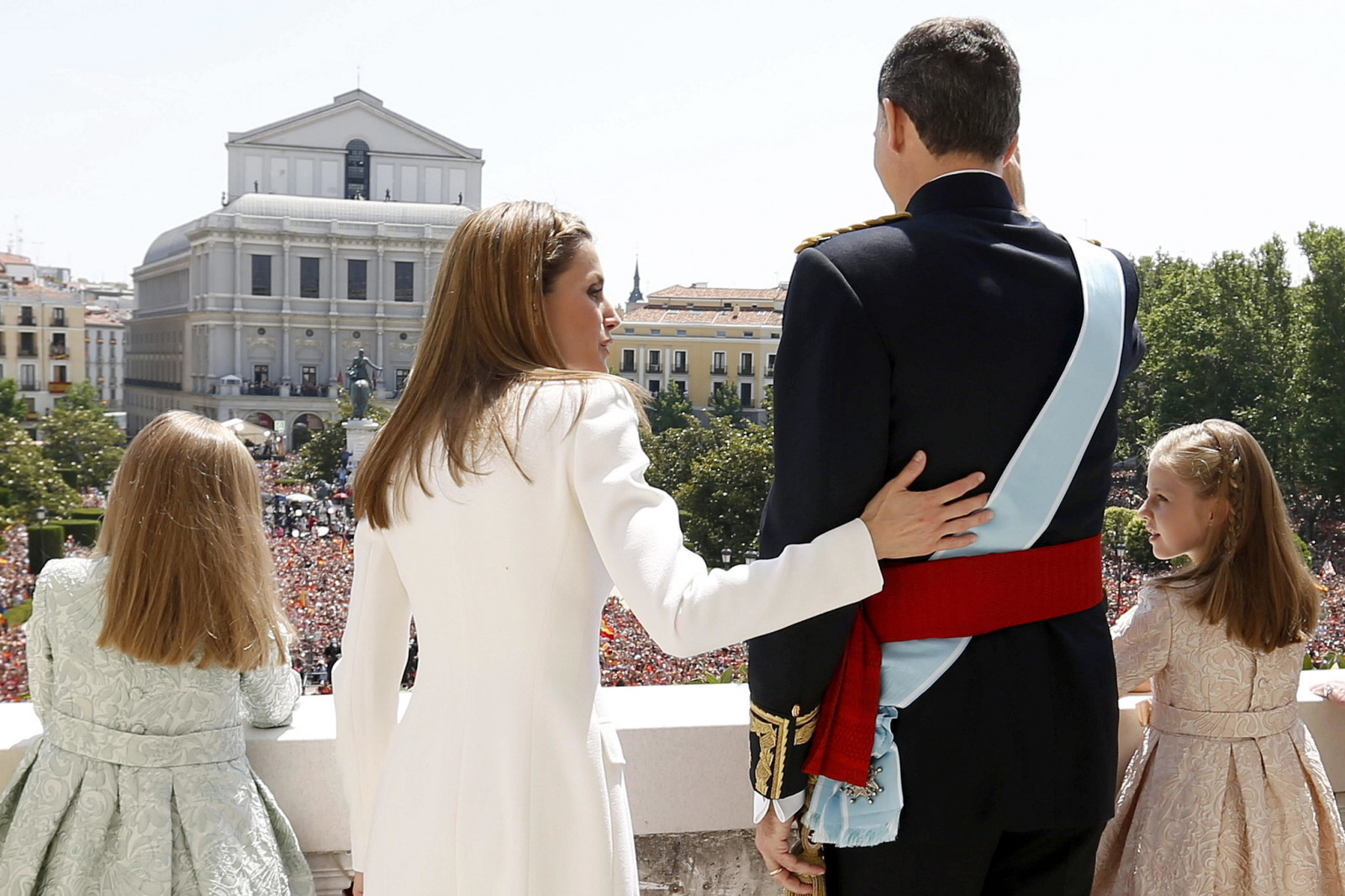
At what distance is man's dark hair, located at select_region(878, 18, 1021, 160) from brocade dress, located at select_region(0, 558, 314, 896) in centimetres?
86

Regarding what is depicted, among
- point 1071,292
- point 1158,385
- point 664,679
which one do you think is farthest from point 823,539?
point 1158,385

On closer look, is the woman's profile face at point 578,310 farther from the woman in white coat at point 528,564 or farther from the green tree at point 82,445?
the green tree at point 82,445

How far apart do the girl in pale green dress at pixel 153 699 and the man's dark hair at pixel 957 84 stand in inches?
29.9

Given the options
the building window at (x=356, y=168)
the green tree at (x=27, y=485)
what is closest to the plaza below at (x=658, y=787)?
the green tree at (x=27, y=485)

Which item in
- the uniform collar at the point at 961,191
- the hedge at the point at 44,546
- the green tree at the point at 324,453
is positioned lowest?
the hedge at the point at 44,546

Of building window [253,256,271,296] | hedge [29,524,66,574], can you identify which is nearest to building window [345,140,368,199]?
building window [253,256,271,296]

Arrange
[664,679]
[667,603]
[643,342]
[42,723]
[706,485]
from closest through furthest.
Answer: [667,603] → [42,723] → [664,679] → [706,485] → [643,342]

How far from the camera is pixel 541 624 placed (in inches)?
39.3

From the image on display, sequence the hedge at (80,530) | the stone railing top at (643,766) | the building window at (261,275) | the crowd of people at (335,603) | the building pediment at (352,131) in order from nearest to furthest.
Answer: the stone railing top at (643,766) < the crowd of people at (335,603) < the hedge at (80,530) < the building window at (261,275) < the building pediment at (352,131)

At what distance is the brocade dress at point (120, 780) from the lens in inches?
49.9

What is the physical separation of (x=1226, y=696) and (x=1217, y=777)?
84mm

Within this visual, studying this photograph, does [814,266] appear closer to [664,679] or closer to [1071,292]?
[1071,292]

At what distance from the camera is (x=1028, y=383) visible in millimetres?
984

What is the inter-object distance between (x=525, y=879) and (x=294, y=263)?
42997 millimetres
